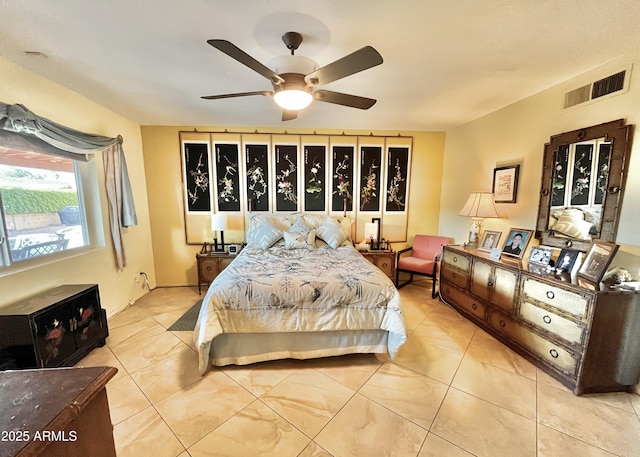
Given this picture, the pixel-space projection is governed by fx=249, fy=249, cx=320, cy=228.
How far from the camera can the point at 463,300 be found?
3.00 metres

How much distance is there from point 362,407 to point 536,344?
5.36 ft

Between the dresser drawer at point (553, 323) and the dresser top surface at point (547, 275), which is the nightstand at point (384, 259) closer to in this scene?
the dresser top surface at point (547, 275)

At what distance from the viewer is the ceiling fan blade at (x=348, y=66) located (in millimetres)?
1396

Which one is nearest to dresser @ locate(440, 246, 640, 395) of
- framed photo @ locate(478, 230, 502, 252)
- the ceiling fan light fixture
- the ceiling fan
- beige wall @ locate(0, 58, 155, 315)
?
framed photo @ locate(478, 230, 502, 252)

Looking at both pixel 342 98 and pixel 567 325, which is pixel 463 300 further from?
pixel 342 98

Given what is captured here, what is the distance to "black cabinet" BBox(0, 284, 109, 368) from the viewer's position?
1823 mm

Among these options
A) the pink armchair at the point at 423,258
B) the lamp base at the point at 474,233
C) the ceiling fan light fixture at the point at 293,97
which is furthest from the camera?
the pink armchair at the point at 423,258

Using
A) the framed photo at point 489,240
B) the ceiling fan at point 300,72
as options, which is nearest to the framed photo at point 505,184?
the framed photo at point 489,240

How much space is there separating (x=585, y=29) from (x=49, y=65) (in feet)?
13.0

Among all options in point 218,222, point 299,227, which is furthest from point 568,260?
point 218,222

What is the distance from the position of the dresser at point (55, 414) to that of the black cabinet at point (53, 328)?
1.71m

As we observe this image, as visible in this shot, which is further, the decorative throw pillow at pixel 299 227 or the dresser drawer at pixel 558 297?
the decorative throw pillow at pixel 299 227

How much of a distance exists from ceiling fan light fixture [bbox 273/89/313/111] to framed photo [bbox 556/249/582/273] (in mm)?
2558

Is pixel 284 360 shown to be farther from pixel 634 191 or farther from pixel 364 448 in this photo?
pixel 634 191
